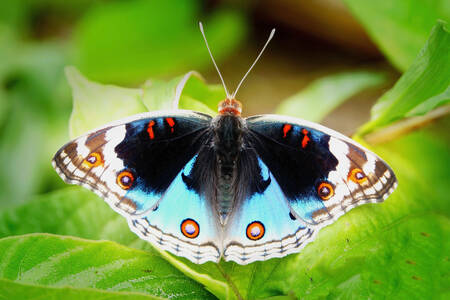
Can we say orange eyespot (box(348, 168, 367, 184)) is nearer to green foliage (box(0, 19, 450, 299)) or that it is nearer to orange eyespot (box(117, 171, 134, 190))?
green foliage (box(0, 19, 450, 299))

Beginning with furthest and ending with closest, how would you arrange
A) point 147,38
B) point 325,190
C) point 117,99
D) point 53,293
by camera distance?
1. point 147,38
2. point 117,99
3. point 325,190
4. point 53,293

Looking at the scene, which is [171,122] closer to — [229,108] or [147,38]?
[229,108]

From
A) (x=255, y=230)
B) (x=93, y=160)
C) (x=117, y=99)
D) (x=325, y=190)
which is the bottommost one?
(x=255, y=230)

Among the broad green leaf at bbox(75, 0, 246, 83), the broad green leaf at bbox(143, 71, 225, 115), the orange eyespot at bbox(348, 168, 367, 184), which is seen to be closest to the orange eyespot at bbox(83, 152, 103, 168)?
the broad green leaf at bbox(143, 71, 225, 115)

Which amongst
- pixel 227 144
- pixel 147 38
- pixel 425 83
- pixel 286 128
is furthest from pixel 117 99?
pixel 147 38

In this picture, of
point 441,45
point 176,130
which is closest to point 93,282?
point 176,130

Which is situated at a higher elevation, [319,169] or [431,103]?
[431,103]

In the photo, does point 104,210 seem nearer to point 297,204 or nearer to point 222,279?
point 222,279

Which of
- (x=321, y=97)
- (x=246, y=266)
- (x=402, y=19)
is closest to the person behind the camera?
(x=246, y=266)
